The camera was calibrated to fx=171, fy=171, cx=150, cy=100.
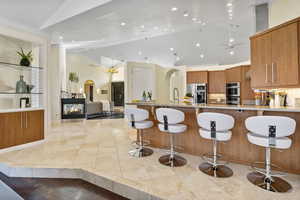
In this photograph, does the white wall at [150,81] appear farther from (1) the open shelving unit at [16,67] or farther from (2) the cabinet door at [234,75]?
(1) the open shelving unit at [16,67]

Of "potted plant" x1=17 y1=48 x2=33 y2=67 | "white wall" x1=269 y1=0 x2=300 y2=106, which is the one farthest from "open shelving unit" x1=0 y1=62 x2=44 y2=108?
"white wall" x1=269 y1=0 x2=300 y2=106

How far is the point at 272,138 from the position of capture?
2.06m

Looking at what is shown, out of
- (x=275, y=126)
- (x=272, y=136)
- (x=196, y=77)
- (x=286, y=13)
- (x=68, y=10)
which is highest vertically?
(x=68, y=10)

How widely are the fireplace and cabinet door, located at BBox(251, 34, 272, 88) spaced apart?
6.89 m

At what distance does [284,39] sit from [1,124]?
5.33m

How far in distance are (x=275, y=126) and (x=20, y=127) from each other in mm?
4634

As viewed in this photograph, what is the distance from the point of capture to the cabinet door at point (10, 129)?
3422 mm

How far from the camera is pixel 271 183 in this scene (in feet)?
7.32

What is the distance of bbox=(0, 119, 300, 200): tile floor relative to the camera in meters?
2.02

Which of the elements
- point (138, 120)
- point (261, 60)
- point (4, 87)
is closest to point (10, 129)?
point (4, 87)

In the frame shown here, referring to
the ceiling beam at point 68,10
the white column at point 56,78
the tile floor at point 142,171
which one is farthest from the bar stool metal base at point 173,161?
the white column at point 56,78

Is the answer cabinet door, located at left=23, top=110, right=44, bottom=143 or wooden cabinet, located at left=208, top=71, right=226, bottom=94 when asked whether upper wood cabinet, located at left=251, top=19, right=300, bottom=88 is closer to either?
wooden cabinet, located at left=208, top=71, right=226, bottom=94

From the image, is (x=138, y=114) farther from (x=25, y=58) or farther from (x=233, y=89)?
(x=233, y=89)

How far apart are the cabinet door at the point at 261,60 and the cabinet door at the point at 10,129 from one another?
16.2ft
